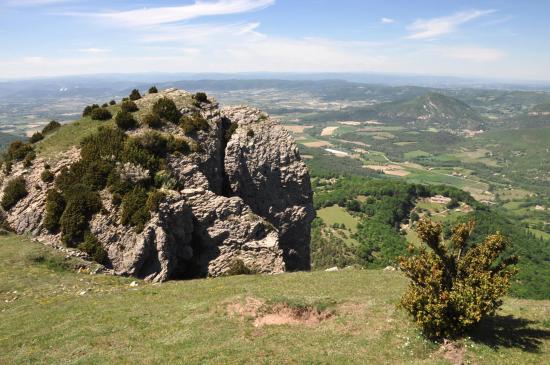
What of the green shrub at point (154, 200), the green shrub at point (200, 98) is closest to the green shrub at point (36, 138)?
the green shrub at point (200, 98)

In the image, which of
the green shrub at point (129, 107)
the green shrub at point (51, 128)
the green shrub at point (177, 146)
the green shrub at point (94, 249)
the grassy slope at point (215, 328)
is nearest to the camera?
the grassy slope at point (215, 328)

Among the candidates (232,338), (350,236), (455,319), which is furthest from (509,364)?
(350,236)

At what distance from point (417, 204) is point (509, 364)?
178 meters

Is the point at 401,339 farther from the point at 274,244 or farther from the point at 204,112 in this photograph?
the point at 204,112

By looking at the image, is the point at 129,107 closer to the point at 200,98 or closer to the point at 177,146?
the point at 177,146

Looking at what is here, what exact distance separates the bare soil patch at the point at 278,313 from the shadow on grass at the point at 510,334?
9.14 m

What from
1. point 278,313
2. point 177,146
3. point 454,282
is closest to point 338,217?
point 177,146

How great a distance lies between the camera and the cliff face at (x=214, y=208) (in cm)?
4272

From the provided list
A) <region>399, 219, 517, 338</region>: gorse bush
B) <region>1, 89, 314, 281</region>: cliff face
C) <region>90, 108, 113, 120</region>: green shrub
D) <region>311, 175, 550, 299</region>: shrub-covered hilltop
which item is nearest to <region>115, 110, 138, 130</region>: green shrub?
<region>1, 89, 314, 281</region>: cliff face

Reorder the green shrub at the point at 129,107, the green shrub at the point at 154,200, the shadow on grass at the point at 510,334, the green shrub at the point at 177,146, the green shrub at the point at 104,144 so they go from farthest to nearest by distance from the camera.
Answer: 1. the green shrub at the point at 129,107
2. the green shrub at the point at 177,146
3. the green shrub at the point at 104,144
4. the green shrub at the point at 154,200
5. the shadow on grass at the point at 510,334

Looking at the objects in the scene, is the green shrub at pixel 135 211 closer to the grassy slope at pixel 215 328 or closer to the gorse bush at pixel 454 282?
the grassy slope at pixel 215 328

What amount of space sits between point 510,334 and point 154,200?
1398 inches

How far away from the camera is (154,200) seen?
43.7 m

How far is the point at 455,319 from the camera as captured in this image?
20766mm
